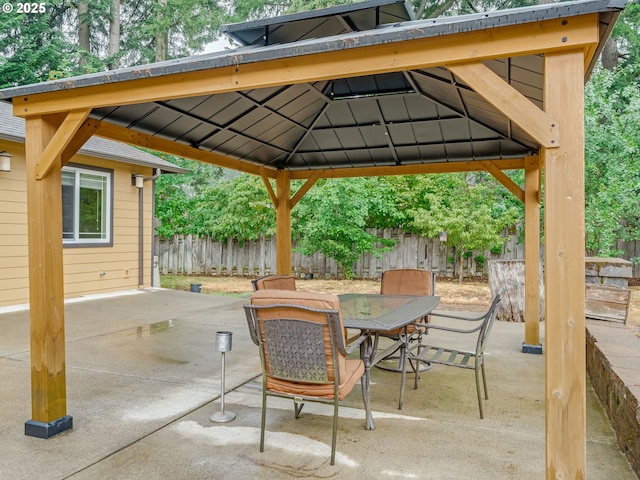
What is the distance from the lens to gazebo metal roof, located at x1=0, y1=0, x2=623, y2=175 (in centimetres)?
294

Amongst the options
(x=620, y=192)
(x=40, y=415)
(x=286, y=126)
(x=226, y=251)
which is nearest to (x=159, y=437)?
(x=40, y=415)

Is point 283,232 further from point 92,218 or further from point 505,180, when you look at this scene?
A: point 92,218

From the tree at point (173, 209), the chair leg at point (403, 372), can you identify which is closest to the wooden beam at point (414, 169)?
the chair leg at point (403, 372)

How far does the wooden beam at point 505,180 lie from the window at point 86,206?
22.4ft


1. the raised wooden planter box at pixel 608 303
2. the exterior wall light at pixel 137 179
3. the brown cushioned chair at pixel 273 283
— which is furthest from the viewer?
the exterior wall light at pixel 137 179

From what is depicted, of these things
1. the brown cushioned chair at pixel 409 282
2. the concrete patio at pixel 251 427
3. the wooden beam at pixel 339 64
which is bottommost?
the concrete patio at pixel 251 427

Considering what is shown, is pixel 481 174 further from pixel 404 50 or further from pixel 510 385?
pixel 404 50

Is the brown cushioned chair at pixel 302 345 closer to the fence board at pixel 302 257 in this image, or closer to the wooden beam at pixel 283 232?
the wooden beam at pixel 283 232

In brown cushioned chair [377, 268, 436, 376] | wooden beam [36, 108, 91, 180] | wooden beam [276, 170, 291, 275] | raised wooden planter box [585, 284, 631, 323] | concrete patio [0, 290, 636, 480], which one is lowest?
concrete patio [0, 290, 636, 480]

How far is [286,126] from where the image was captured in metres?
5.82

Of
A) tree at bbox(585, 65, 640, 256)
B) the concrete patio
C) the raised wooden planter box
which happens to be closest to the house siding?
the concrete patio

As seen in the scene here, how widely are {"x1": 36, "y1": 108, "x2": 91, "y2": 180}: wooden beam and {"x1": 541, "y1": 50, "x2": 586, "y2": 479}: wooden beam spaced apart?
281cm

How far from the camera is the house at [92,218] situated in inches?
290

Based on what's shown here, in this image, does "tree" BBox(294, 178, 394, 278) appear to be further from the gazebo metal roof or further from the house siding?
the gazebo metal roof
